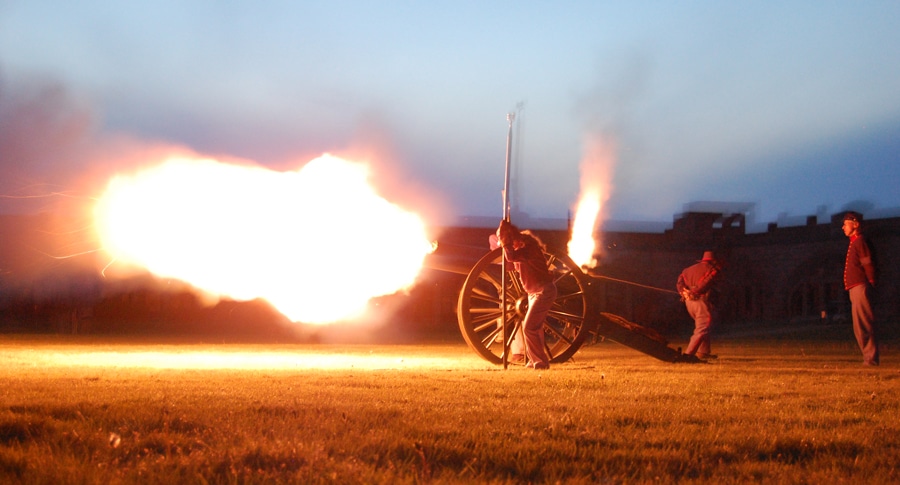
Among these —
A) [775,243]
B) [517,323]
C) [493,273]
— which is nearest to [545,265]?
[517,323]

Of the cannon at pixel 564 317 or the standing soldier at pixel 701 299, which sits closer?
the cannon at pixel 564 317

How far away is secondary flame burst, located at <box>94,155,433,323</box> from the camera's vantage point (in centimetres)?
1311

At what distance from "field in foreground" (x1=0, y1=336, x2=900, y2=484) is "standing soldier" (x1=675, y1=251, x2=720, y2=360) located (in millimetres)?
2967

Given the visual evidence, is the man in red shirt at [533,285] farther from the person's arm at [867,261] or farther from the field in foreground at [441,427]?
the person's arm at [867,261]

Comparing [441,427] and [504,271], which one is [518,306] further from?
[441,427]

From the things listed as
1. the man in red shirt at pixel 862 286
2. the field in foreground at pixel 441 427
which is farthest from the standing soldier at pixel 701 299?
the field in foreground at pixel 441 427

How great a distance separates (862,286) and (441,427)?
7.93 m

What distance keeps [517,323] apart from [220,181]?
17.5ft

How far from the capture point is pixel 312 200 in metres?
13.3

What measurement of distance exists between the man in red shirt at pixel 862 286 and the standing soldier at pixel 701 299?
1.93 metres

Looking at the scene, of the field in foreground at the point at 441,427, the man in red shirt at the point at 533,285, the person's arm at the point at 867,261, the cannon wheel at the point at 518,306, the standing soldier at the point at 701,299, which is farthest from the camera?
the standing soldier at the point at 701,299

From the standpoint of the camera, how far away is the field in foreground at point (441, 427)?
15.7 feet

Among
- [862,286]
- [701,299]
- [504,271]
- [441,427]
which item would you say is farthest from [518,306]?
[441,427]

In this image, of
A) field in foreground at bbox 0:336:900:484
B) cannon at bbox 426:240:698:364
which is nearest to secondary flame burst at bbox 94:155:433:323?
cannon at bbox 426:240:698:364
